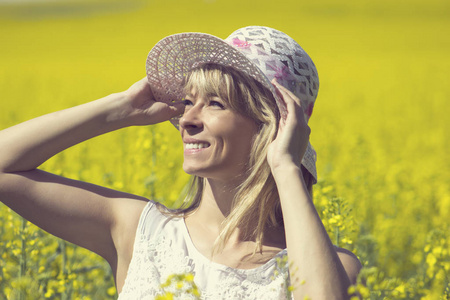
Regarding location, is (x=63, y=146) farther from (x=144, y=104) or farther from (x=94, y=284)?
(x=94, y=284)

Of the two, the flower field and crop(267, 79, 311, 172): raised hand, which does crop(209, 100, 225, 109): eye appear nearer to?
crop(267, 79, 311, 172): raised hand

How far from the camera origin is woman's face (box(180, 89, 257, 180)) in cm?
178

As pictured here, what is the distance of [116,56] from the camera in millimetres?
16438

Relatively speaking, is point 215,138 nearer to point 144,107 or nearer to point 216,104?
point 216,104

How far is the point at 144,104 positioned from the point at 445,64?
12464 millimetres

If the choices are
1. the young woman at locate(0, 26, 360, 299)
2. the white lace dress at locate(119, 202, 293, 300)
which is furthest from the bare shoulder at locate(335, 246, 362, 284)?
the white lace dress at locate(119, 202, 293, 300)

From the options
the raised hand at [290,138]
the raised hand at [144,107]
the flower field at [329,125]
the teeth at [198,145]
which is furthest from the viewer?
the flower field at [329,125]

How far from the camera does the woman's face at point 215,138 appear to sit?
5.83 feet

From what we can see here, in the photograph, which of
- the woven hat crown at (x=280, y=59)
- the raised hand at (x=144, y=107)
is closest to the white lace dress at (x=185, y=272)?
the raised hand at (x=144, y=107)

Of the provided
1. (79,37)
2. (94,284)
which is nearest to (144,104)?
(94,284)

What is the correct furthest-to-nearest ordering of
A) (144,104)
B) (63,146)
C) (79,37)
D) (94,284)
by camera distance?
(79,37) < (94,284) < (144,104) < (63,146)

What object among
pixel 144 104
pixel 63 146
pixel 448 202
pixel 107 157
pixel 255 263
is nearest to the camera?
pixel 255 263

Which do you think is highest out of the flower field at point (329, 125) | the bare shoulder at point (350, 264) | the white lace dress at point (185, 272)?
the white lace dress at point (185, 272)

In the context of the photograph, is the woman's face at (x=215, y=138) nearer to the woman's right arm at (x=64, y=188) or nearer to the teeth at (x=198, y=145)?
the teeth at (x=198, y=145)
